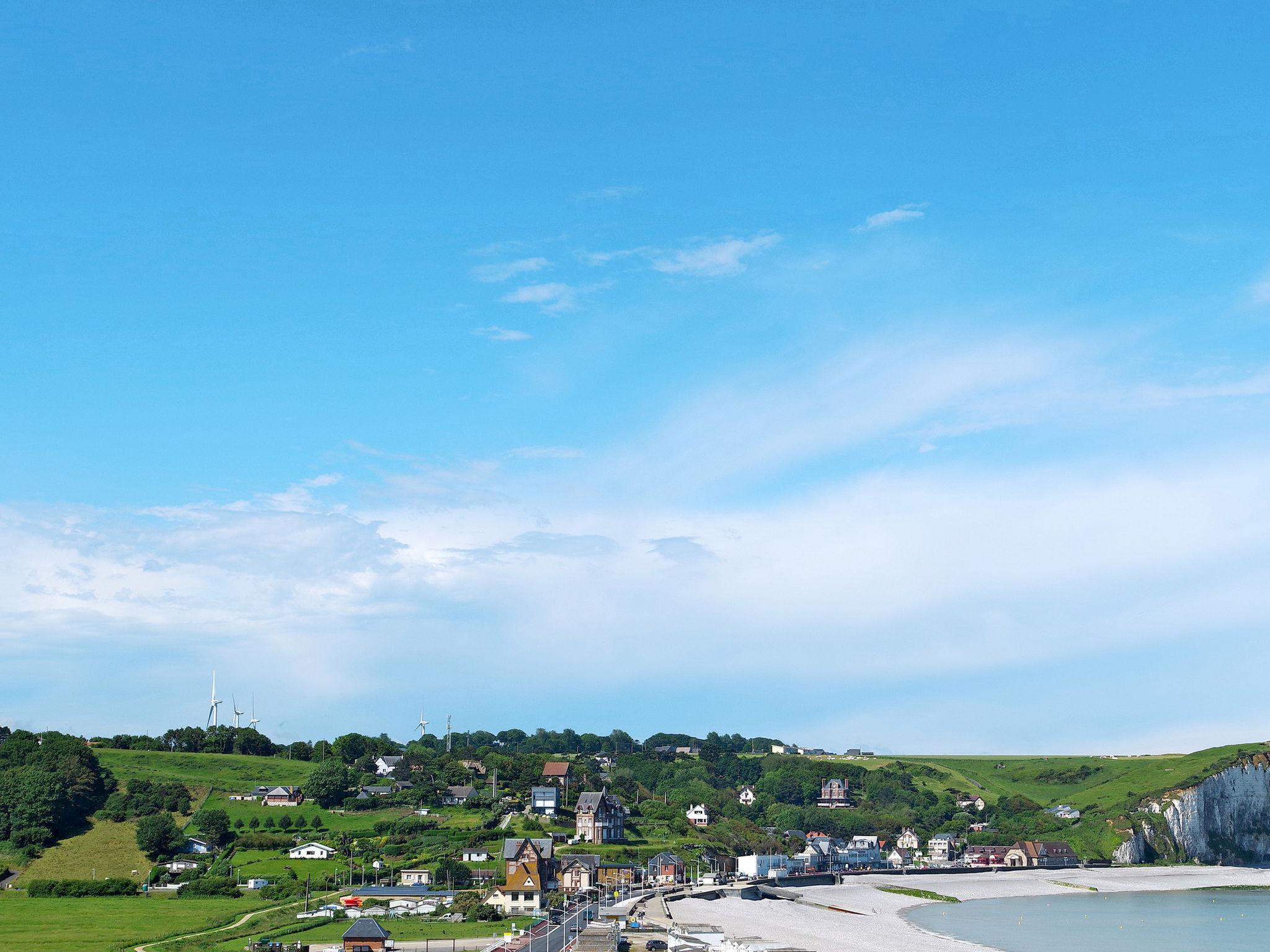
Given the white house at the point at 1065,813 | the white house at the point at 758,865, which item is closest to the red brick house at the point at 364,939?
the white house at the point at 758,865

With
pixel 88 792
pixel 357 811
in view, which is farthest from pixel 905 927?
pixel 88 792

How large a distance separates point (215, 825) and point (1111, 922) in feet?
264

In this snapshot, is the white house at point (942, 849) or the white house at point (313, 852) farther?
the white house at point (942, 849)

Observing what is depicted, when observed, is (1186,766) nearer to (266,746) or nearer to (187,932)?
(266,746)

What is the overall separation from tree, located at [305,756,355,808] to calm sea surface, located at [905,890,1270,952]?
62593 mm

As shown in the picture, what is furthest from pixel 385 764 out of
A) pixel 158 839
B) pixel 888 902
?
pixel 888 902

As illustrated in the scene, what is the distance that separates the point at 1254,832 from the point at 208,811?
154 metres

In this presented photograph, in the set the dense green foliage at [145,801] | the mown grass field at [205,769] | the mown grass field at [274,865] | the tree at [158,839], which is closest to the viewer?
the mown grass field at [274,865]

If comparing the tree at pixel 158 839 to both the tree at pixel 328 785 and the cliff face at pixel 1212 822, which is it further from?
the cliff face at pixel 1212 822

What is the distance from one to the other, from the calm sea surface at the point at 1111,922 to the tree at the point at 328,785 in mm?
62593

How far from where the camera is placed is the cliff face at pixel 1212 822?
173000mm

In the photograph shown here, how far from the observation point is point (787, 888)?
122 metres

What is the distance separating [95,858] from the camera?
110 m

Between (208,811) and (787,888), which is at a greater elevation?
(208,811)
